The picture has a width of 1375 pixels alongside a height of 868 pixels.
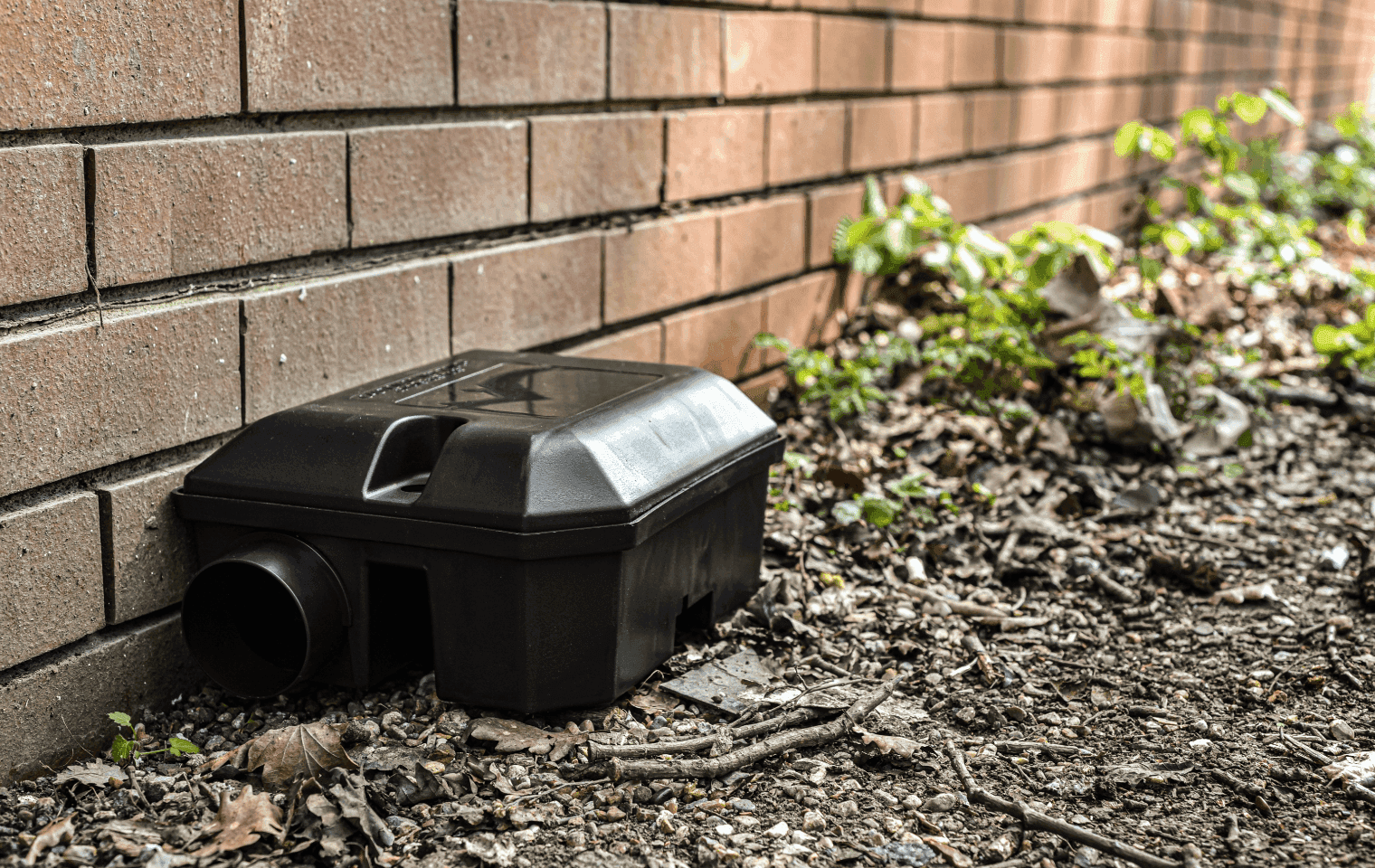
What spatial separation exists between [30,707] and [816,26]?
305cm

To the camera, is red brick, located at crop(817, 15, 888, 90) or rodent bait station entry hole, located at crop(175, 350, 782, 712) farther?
red brick, located at crop(817, 15, 888, 90)

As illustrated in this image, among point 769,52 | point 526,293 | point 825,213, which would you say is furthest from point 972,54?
point 526,293

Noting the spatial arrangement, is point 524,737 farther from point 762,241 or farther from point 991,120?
point 991,120

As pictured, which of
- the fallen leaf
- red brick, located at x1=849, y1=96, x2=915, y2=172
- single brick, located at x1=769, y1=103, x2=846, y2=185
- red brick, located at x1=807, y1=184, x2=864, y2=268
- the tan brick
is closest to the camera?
the fallen leaf

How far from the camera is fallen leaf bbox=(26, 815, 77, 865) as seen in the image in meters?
1.67

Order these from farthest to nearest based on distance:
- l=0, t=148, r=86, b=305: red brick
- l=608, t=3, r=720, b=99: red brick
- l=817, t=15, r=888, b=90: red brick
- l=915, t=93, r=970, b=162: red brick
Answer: l=915, t=93, r=970, b=162: red brick → l=817, t=15, r=888, b=90: red brick → l=608, t=3, r=720, b=99: red brick → l=0, t=148, r=86, b=305: red brick

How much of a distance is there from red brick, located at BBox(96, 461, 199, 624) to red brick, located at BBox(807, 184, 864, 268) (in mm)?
2534

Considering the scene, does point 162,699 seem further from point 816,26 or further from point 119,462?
point 816,26

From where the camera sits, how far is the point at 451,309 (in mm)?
2707

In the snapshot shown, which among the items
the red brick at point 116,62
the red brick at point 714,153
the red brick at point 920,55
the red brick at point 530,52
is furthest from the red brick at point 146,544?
the red brick at point 920,55

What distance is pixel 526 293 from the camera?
2918mm

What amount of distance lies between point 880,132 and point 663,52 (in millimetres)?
1469

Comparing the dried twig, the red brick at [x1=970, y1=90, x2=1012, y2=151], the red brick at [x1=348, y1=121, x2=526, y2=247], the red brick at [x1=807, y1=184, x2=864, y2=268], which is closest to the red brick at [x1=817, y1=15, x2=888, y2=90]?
the red brick at [x1=807, y1=184, x2=864, y2=268]

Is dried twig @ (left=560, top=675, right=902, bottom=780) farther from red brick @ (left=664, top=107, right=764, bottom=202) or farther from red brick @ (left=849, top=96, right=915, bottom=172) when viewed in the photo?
red brick @ (left=849, top=96, right=915, bottom=172)
